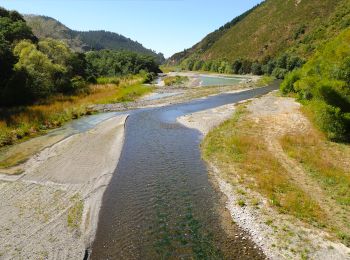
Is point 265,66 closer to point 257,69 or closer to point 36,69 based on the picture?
point 257,69

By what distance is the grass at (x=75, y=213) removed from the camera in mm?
18141

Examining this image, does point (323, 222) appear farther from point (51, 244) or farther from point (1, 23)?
point (1, 23)

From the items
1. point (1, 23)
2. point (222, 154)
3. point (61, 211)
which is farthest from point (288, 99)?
point (1, 23)

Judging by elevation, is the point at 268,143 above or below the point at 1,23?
below

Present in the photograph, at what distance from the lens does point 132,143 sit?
35312 mm

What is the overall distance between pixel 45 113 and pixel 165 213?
3281 cm

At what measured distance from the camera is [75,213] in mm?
19297

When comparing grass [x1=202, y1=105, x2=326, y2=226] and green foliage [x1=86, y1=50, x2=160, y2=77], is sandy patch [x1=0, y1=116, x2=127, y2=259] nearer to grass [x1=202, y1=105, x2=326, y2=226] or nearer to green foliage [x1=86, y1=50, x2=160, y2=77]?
grass [x1=202, y1=105, x2=326, y2=226]

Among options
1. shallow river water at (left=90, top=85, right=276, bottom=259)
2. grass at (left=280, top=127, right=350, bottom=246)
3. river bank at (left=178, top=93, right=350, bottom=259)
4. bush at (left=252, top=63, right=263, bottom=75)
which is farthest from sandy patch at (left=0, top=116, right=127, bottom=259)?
bush at (left=252, top=63, right=263, bottom=75)

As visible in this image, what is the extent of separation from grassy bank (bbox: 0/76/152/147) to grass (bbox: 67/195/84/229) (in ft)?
56.1

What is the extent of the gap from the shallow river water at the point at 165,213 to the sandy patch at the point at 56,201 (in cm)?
92

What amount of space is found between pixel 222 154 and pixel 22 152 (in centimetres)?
1899

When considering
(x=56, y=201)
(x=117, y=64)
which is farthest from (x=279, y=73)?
(x=56, y=201)

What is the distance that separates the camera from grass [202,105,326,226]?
19094 millimetres
